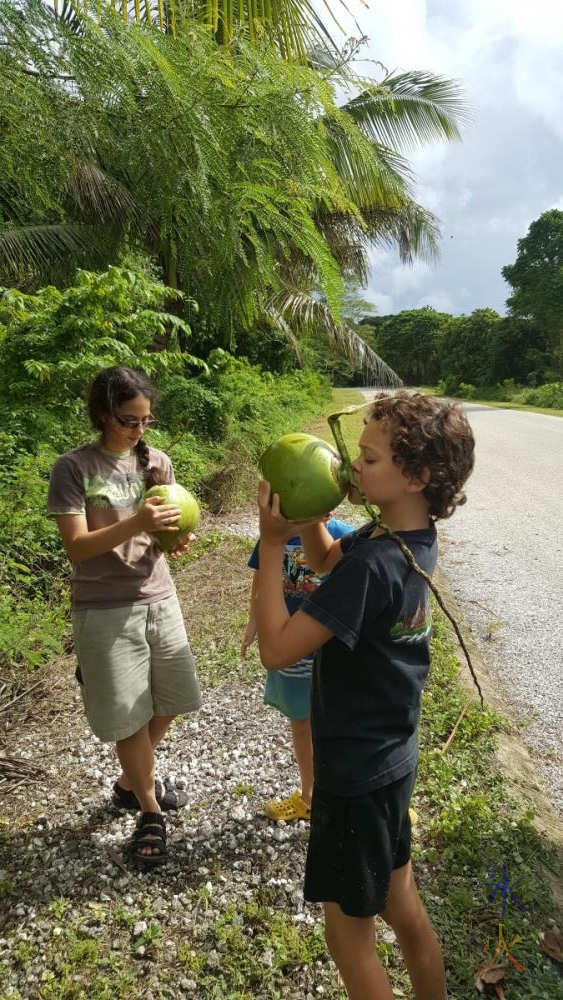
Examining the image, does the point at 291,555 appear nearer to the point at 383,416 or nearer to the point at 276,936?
the point at 383,416

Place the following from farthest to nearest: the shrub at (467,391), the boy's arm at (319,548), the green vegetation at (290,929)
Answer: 1. the shrub at (467,391)
2. the green vegetation at (290,929)
3. the boy's arm at (319,548)

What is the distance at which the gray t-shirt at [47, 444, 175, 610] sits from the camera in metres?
1.97

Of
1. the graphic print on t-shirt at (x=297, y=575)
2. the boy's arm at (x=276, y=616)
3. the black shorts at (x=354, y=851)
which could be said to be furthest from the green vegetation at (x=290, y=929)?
the boy's arm at (x=276, y=616)

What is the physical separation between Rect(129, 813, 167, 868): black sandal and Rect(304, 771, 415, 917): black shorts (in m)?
1.08

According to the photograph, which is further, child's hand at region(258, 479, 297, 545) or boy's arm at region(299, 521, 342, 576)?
boy's arm at region(299, 521, 342, 576)

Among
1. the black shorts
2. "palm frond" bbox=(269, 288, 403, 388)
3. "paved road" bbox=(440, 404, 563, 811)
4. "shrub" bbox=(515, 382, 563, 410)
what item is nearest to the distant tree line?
"shrub" bbox=(515, 382, 563, 410)

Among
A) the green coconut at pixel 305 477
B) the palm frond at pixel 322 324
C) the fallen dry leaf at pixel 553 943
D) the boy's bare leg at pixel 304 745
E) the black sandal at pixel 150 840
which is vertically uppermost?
the palm frond at pixel 322 324

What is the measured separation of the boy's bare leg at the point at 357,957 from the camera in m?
1.35

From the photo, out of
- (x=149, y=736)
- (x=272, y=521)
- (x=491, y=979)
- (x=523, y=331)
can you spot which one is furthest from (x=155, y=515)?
(x=523, y=331)

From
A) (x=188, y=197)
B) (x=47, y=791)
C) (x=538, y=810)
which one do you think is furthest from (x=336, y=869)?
(x=188, y=197)

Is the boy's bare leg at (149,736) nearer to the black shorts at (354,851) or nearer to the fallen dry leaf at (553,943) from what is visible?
the black shorts at (354,851)

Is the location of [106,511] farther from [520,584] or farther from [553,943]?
[520,584]

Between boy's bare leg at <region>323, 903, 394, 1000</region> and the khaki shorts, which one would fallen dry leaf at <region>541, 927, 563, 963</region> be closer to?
boy's bare leg at <region>323, 903, 394, 1000</region>

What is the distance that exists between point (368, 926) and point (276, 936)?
723mm
